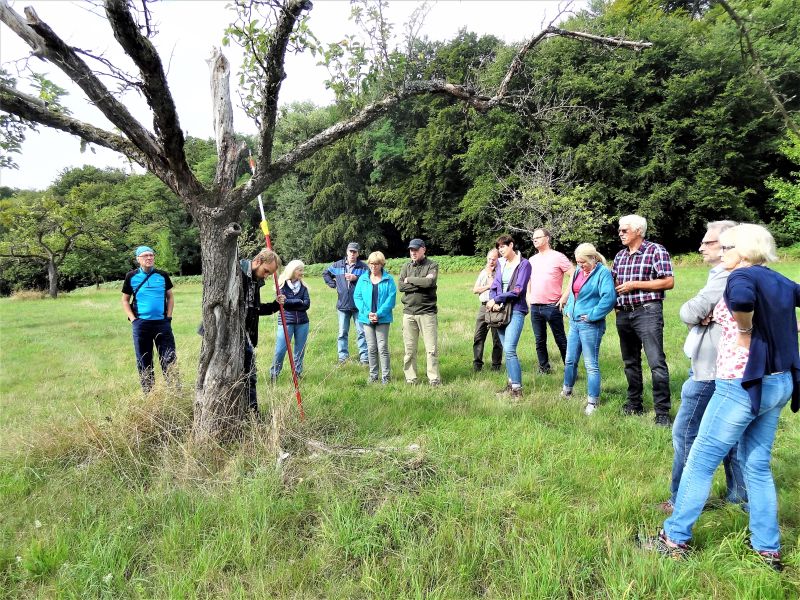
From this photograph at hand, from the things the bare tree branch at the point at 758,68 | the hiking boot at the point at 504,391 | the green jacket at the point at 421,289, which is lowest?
the hiking boot at the point at 504,391

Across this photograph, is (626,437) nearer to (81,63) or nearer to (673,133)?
(81,63)

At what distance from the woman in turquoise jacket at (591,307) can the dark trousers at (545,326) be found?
1.20 metres

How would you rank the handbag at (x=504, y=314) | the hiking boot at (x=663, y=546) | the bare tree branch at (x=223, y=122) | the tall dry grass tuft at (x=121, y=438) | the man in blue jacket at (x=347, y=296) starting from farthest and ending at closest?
the man in blue jacket at (x=347, y=296) → the handbag at (x=504, y=314) → the bare tree branch at (x=223, y=122) → the tall dry grass tuft at (x=121, y=438) → the hiking boot at (x=663, y=546)

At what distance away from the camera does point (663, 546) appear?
9.14ft

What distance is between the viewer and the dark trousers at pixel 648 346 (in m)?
4.81

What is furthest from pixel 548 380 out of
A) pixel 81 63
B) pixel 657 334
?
pixel 81 63

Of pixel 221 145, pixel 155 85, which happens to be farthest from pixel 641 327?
pixel 155 85

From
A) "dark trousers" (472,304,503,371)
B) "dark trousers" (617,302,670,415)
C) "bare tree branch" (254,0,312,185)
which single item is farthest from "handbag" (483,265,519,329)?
"bare tree branch" (254,0,312,185)

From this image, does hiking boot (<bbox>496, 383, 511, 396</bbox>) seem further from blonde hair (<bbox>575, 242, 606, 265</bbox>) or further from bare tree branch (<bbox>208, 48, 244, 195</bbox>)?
bare tree branch (<bbox>208, 48, 244, 195</bbox>)

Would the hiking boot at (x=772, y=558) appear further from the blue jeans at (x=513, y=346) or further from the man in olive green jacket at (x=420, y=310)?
the man in olive green jacket at (x=420, y=310)

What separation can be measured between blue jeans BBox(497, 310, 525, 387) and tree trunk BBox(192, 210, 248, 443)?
3276 millimetres

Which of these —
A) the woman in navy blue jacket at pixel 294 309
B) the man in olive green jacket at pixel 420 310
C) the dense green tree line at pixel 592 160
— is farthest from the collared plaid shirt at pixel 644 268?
the dense green tree line at pixel 592 160

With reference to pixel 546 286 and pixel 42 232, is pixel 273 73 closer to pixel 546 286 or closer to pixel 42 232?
pixel 546 286

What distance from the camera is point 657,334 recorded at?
482 cm
